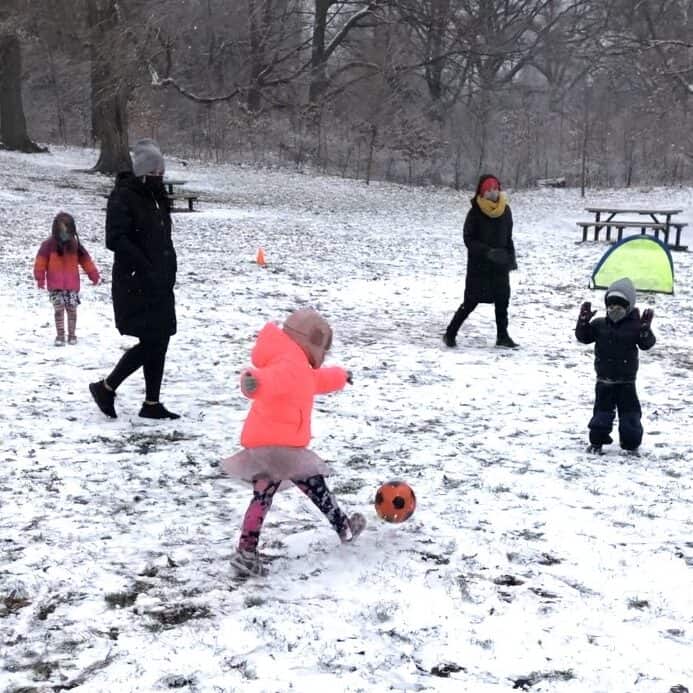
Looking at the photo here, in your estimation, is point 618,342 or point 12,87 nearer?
point 618,342

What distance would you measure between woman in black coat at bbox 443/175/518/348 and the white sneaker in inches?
230

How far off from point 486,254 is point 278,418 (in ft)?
18.8

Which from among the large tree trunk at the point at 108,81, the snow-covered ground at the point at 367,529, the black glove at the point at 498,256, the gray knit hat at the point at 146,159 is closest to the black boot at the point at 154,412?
the snow-covered ground at the point at 367,529

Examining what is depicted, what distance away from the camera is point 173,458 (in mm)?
5875

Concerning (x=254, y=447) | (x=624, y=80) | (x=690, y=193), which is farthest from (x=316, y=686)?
(x=624, y=80)

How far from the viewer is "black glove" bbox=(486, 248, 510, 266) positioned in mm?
9406

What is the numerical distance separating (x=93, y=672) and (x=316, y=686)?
87 centimetres

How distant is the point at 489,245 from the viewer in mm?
9539

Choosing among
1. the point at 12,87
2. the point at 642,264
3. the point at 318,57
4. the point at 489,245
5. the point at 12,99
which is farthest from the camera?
the point at 318,57

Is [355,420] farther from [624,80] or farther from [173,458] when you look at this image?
[624,80]

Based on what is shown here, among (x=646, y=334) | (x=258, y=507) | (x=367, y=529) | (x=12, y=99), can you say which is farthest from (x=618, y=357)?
(x=12, y=99)

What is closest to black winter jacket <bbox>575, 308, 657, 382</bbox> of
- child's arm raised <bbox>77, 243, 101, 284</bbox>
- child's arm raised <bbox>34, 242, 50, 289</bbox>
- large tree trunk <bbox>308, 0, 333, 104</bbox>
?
child's arm raised <bbox>77, 243, 101, 284</bbox>

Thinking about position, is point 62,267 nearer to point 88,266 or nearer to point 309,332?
point 88,266

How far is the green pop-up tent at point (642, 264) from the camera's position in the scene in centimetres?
1402
